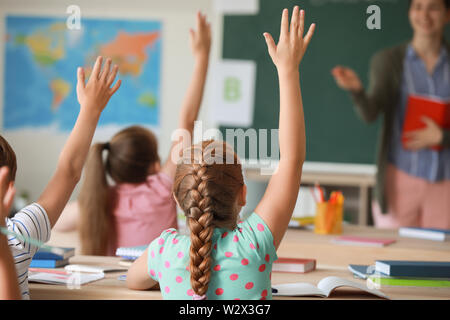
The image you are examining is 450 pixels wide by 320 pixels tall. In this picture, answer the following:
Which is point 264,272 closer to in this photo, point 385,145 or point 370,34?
point 385,145

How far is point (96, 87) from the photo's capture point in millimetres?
1103

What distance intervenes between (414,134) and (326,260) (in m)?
1.69

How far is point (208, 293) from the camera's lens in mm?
866

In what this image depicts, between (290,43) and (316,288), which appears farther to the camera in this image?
(316,288)

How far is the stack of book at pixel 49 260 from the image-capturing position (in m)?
1.24

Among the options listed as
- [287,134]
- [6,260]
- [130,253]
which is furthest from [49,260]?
[287,134]

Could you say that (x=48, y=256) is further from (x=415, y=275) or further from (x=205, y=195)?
(x=415, y=275)

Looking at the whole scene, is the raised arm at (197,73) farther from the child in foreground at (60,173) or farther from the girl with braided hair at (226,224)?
the girl with braided hair at (226,224)

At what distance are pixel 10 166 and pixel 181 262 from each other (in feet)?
1.15

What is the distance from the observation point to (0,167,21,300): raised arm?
2.36ft

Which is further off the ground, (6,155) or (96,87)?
(96,87)

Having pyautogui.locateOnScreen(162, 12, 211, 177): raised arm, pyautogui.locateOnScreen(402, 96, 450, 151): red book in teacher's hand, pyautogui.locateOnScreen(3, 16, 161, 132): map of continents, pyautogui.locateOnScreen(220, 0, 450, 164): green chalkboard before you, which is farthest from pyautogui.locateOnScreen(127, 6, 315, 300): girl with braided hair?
pyautogui.locateOnScreen(3, 16, 161, 132): map of continents

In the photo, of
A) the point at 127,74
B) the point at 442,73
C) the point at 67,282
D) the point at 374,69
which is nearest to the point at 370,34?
the point at 374,69

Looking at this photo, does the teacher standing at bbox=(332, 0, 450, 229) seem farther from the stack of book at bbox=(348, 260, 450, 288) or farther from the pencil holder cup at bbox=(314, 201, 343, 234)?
the stack of book at bbox=(348, 260, 450, 288)
